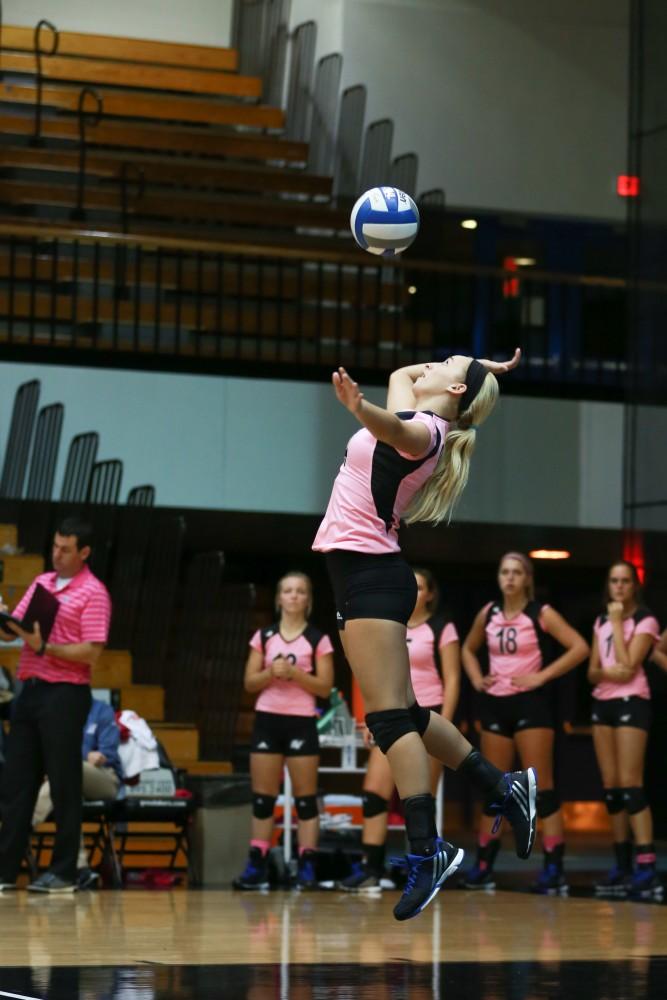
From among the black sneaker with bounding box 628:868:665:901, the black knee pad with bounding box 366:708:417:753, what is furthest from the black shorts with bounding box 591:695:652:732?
the black knee pad with bounding box 366:708:417:753

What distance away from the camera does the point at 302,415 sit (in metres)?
12.7

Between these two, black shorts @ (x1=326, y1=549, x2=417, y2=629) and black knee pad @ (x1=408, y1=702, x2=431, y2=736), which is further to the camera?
black knee pad @ (x1=408, y1=702, x2=431, y2=736)

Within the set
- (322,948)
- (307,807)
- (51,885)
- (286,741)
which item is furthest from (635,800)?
(322,948)

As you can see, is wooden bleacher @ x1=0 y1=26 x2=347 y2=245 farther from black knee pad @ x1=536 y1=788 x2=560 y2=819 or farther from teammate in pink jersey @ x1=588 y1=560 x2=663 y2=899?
black knee pad @ x1=536 y1=788 x2=560 y2=819

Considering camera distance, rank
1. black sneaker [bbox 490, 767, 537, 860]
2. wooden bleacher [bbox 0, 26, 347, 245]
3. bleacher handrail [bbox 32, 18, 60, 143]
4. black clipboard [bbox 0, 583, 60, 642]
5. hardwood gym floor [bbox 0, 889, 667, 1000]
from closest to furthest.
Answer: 1. hardwood gym floor [bbox 0, 889, 667, 1000]
2. black sneaker [bbox 490, 767, 537, 860]
3. black clipboard [bbox 0, 583, 60, 642]
4. wooden bleacher [bbox 0, 26, 347, 245]
5. bleacher handrail [bbox 32, 18, 60, 143]

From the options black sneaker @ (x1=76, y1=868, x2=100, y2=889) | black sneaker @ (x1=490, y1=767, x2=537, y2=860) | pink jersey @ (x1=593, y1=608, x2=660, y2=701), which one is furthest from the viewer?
pink jersey @ (x1=593, y1=608, x2=660, y2=701)

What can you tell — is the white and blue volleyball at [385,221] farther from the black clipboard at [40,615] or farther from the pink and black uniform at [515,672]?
the pink and black uniform at [515,672]

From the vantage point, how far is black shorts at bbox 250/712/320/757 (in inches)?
339

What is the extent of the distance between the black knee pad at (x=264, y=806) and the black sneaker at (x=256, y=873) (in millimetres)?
169

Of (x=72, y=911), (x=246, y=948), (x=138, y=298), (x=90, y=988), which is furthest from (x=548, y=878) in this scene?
(x=138, y=298)

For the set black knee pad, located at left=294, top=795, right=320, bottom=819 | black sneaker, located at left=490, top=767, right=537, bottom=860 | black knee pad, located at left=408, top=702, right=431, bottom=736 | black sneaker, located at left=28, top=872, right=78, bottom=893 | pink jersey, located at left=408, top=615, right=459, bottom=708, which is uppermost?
pink jersey, located at left=408, top=615, right=459, bottom=708

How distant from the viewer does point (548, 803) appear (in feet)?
29.5

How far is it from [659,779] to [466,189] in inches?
305

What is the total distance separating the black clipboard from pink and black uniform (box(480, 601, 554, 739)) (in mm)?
2470
